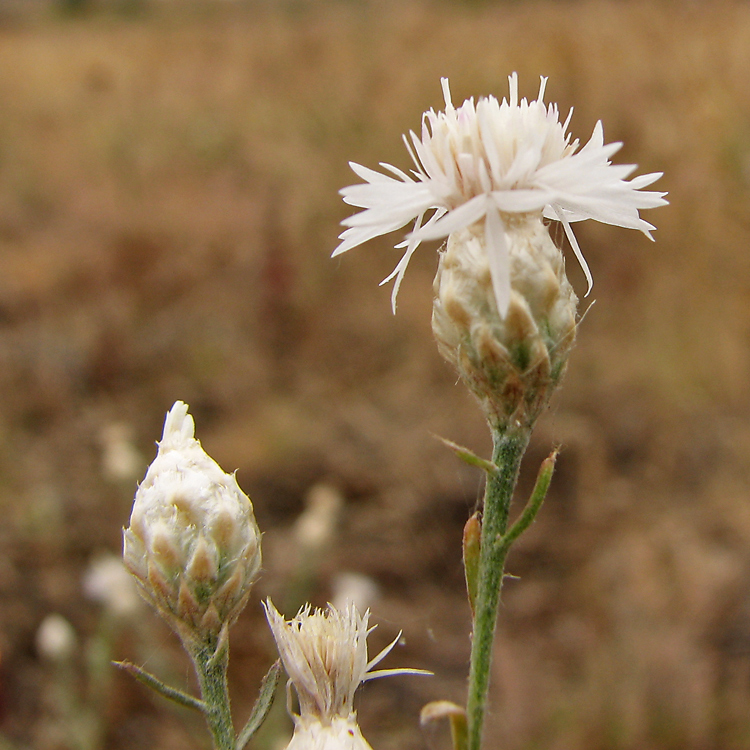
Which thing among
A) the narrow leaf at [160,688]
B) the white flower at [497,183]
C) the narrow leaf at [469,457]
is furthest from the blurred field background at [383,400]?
the narrow leaf at [160,688]

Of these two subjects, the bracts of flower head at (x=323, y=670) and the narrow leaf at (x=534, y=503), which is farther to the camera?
the bracts of flower head at (x=323, y=670)

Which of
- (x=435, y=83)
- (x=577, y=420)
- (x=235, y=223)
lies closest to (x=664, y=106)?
(x=435, y=83)

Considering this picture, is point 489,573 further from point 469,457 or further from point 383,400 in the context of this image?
point 383,400

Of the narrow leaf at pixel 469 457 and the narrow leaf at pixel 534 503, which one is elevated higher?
the narrow leaf at pixel 469 457

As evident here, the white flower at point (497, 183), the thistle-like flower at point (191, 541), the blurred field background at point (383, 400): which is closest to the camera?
the white flower at point (497, 183)

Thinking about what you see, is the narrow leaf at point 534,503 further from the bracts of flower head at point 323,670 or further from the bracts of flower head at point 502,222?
the bracts of flower head at point 323,670

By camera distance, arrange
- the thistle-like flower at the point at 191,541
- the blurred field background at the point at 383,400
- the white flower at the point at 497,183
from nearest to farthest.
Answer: the white flower at the point at 497,183, the thistle-like flower at the point at 191,541, the blurred field background at the point at 383,400

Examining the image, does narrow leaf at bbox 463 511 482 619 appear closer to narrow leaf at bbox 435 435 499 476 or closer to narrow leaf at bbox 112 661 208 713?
narrow leaf at bbox 435 435 499 476

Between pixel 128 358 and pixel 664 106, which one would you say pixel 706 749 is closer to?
pixel 128 358
